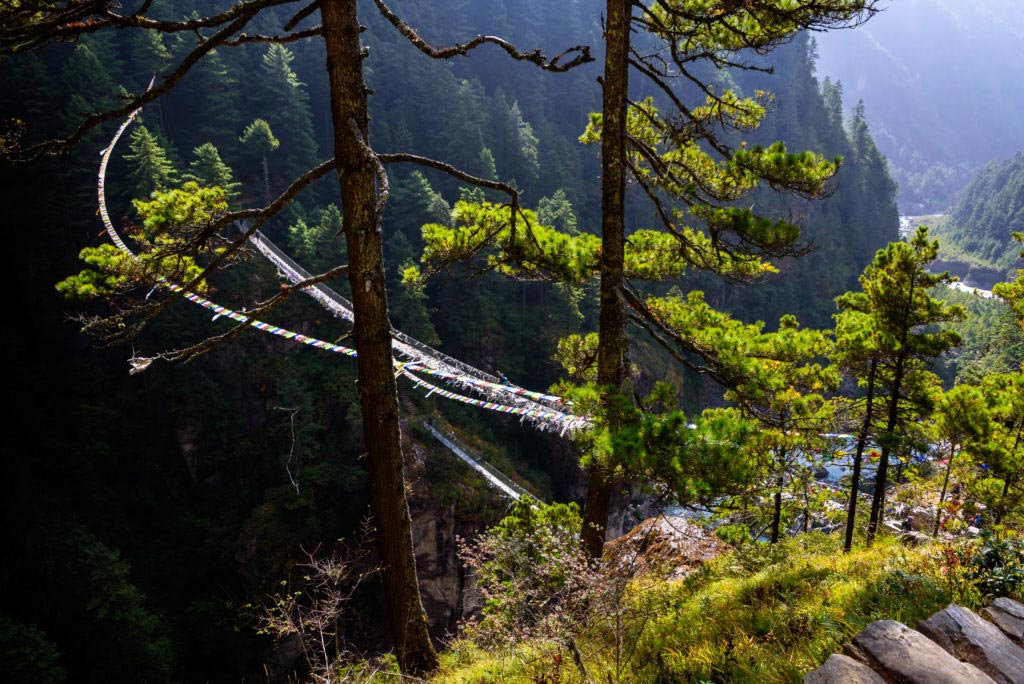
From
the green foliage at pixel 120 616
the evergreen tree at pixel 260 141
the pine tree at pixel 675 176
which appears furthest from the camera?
the evergreen tree at pixel 260 141

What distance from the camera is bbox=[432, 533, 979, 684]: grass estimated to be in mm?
2932

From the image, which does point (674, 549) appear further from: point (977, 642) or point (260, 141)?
point (260, 141)

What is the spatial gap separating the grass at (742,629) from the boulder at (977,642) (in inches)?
13.4

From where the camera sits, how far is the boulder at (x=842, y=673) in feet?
7.45

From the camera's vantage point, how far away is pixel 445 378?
16.2 metres

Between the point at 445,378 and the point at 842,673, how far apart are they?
1437cm

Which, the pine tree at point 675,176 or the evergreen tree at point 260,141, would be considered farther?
the evergreen tree at point 260,141

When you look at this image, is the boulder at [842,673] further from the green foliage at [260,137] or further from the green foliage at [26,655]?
the green foliage at [260,137]

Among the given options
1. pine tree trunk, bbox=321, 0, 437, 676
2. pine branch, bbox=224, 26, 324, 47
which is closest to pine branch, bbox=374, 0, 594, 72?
pine tree trunk, bbox=321, 0, 437, 676

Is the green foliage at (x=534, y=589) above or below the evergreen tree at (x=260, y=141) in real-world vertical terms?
below

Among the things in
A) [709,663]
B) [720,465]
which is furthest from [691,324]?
[709,663]

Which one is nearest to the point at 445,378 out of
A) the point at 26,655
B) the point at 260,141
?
the point at 26,655

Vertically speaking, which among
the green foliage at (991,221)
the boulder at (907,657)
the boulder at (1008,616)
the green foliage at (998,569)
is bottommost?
the green foliage at (991,221)

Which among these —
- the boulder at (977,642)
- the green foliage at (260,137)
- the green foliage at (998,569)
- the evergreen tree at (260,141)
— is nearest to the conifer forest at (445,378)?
the green foliage at (998,569)
